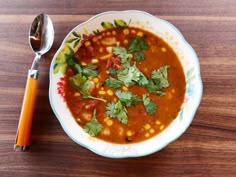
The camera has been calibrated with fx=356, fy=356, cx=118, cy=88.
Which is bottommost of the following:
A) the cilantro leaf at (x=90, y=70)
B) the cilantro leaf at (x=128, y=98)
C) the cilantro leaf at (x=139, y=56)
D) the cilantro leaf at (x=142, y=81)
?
the cilantro leaf at (x=128, y=98)

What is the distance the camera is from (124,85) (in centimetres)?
123

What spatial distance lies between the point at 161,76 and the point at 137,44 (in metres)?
0.15

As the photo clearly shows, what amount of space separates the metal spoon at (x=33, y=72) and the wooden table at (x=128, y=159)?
3 cm

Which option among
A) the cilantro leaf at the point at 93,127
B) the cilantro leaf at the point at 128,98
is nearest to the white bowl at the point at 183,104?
the cilantro leaf at the point at 93,127

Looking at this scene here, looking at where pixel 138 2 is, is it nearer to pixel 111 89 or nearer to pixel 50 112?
pixel 111 89

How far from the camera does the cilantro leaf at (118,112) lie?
1193mm

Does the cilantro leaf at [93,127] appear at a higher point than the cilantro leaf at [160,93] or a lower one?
lower

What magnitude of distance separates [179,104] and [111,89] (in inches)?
9.4

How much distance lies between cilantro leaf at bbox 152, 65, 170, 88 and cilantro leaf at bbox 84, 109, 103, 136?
248 millimetres

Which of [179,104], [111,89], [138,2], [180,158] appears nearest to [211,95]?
[179,104]

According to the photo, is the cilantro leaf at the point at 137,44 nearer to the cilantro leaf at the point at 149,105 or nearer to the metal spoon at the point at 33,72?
the cilantro leaf at the point at 149,105

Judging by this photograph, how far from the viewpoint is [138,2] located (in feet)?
4.50

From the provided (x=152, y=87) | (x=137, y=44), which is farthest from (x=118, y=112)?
(x=137, y=44)

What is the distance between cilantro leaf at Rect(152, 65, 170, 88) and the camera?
123 cm
